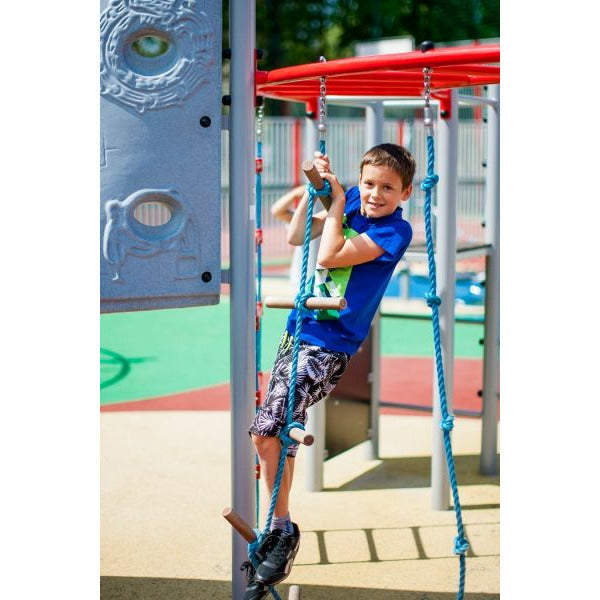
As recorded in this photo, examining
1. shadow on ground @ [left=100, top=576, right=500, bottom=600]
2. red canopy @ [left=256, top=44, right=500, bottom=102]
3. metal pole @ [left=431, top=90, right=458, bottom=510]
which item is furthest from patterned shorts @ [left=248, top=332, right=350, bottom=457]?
metal pole @ [left=431, top=90, right=458, bottom=510]

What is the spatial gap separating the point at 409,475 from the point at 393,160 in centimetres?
255

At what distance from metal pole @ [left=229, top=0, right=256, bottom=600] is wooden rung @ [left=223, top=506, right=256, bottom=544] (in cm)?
28

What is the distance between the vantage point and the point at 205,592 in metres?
3.71

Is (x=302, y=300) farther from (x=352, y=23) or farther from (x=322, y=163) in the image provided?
(x=352, y=23)

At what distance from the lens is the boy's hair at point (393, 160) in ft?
10.3

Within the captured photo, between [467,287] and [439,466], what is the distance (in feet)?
26.7

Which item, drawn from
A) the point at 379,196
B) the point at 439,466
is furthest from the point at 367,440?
the point at 379,196

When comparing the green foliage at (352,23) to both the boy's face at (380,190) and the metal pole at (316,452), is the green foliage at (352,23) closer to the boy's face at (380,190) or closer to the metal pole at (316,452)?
the metal pole at (316,452)

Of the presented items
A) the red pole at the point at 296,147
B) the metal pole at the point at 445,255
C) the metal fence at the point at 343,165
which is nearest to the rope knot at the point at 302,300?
the metal pole at the point at 445,255

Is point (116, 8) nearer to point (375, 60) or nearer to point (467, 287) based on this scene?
point (375, 60)

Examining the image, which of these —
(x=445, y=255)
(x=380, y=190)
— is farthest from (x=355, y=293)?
(x=445, y=255)

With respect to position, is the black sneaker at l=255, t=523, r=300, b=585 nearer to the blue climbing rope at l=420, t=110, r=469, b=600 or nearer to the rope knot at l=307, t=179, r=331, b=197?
the blue climbing rope at l=420, t=110, r=469, b=600

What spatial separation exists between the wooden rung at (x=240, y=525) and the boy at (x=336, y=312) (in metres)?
0.08

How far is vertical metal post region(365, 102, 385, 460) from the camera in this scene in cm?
496
